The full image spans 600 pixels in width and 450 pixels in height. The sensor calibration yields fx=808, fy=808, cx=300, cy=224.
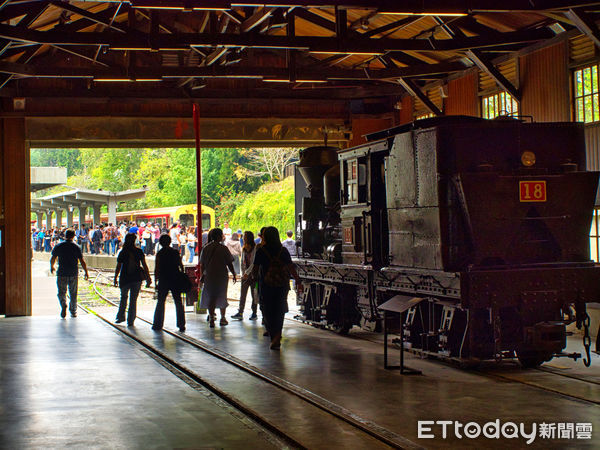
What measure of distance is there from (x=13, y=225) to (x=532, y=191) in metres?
12.7

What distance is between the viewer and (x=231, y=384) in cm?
959

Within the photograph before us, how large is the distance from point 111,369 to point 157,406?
267cm

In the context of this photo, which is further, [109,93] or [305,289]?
[109,93]

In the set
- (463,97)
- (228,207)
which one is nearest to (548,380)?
(463,97)

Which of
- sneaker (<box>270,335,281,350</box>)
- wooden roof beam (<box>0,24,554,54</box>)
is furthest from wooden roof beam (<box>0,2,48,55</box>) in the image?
sneaker (<box>270,335,281,350</box>)

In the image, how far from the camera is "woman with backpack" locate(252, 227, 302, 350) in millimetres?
12586

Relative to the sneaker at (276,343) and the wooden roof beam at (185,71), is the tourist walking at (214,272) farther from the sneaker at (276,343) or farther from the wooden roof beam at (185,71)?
the sneaker at (276,343)

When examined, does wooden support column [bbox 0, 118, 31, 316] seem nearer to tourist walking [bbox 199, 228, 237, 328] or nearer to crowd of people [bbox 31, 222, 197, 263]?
tourist walking [bbox 199, 228, 237, 328]

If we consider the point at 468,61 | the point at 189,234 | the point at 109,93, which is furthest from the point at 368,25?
the point at 189,234

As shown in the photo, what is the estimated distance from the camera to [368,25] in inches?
661

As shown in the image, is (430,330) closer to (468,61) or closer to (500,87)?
(500,87)

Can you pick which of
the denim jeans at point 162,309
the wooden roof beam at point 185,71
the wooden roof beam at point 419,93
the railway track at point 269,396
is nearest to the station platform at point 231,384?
the railway track at point 269,396

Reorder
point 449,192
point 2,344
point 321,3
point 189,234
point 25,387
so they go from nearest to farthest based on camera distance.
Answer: point 25,387
point 449,192
point 321,3
point 2,344
point 189,234

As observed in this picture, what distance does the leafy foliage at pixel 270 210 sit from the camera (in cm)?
4369
